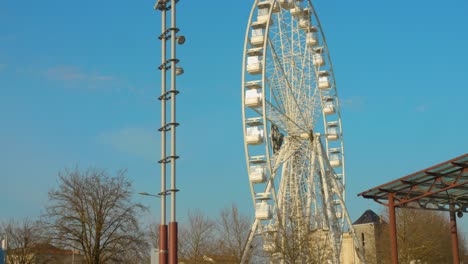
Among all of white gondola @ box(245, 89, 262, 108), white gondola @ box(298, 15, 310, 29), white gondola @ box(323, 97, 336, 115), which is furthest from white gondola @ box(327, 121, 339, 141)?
white gondola @ box(245, 89, 262, 108)

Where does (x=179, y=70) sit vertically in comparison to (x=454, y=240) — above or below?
above

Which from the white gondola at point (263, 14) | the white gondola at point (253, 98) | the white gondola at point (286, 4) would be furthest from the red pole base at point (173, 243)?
the white gondola at point (286, 4)

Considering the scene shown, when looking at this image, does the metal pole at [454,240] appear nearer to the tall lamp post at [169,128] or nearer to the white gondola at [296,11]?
the white gondola at [296,11]

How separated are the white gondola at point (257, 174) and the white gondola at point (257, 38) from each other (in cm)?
766

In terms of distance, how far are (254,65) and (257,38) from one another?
1.88 m

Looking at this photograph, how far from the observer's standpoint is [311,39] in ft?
157

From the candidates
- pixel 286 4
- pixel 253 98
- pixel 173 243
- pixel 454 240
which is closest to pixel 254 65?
pixel 253 98

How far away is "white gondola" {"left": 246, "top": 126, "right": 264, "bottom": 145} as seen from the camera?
39.4 metres

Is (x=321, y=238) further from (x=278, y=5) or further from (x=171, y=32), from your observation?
(x=171, y=32)

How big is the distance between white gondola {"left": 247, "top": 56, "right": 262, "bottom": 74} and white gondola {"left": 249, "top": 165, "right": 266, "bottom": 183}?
19.0ft

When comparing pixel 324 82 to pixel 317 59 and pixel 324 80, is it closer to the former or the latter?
pixel 324 80

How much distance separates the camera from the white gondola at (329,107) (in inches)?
2020

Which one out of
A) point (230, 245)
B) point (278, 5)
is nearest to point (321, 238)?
point (278, 5)

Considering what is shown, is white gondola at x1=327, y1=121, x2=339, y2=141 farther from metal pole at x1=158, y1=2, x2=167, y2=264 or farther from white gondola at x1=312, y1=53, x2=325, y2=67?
metal pole at x1=158, y1=2, x2=167, y2=264
